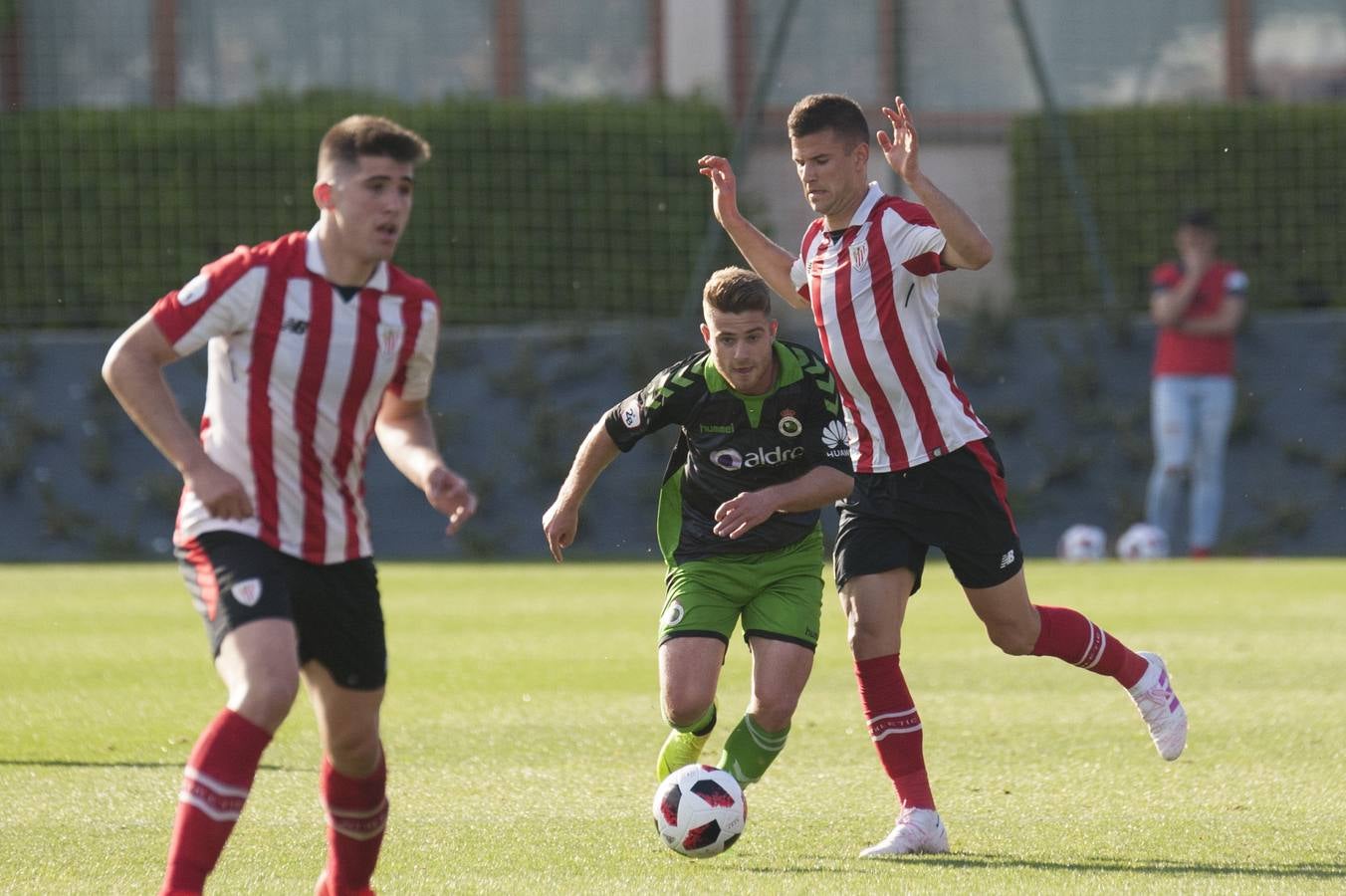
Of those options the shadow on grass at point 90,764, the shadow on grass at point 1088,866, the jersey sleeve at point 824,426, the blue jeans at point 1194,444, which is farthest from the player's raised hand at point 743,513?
the blue jeans at point 1194,444

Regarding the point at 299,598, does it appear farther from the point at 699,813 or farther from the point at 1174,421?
the point at 1174,421

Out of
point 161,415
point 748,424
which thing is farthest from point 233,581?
point 748,424

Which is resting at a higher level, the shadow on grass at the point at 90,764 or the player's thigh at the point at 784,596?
the player's thigh at the point at 784,596

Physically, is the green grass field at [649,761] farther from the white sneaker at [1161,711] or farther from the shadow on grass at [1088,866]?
the white sneaker at [1161,711]

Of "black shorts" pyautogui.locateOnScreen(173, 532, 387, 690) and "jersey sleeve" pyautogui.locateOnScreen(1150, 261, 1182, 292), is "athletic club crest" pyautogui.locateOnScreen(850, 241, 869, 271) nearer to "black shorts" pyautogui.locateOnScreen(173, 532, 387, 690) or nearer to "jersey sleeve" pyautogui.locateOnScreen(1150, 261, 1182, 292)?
"black shorts" pyautogui.locateOnScreen(173, 532, 387, 690)

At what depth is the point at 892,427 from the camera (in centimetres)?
584

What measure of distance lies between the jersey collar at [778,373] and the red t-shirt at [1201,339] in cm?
990

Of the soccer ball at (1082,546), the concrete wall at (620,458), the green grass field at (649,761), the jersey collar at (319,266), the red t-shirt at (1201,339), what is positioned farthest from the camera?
the concrete wall at (620,458)

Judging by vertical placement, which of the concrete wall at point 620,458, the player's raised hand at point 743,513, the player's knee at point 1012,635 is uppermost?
the player's raised hand at point 743,513

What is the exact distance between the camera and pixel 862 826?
5.72 meters

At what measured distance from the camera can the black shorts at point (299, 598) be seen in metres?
4.32

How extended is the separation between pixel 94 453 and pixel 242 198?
2732 mm

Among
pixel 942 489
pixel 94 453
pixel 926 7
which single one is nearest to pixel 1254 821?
pixel 942 489

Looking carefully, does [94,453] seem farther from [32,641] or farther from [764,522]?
[764,522]
